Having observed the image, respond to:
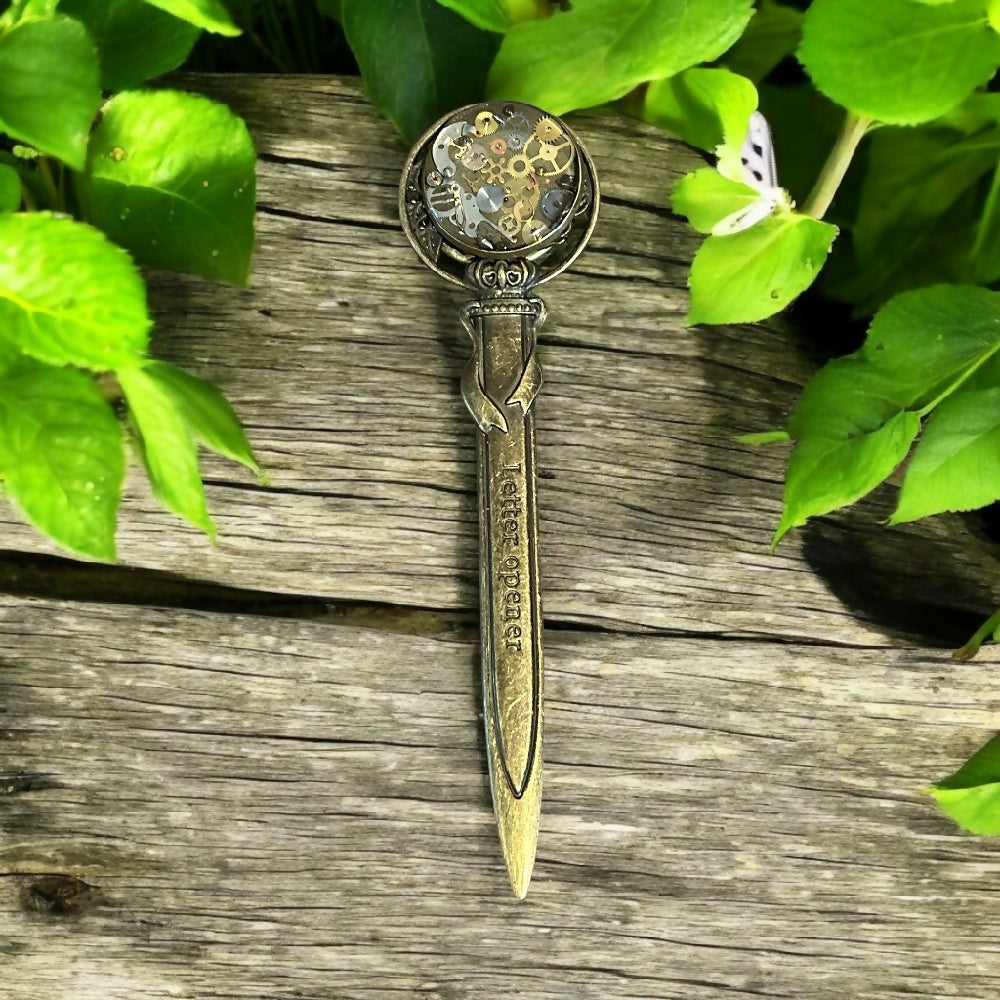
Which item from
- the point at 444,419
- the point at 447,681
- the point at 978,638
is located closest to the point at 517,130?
the point at 444,419

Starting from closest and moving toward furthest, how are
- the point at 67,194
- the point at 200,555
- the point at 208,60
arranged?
the point at 67,194 → the point at 200,555 → the point at 208,60

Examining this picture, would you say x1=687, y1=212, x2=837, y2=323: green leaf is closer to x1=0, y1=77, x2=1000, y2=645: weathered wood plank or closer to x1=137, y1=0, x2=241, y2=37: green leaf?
x1=0, y1=77, x2=1000, y2=645: weathered wood plank

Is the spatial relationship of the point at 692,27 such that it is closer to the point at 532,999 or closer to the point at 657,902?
the point at 657,902

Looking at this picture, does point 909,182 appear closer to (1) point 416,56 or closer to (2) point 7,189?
(1) point 416,56

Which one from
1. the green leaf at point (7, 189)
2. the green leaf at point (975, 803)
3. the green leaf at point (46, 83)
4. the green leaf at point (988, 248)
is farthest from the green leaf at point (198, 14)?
the green leaf at point (975, 803)

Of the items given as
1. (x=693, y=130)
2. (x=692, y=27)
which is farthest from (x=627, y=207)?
(x=692, y=27)

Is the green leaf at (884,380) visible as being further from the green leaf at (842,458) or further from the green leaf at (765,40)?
the green leaf at (765,40)
